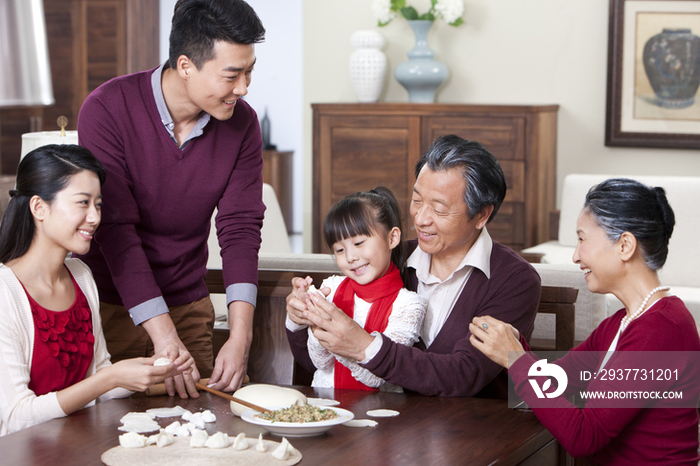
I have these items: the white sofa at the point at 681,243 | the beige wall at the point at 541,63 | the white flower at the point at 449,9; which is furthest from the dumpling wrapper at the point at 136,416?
the beige wall at the point at 541,63

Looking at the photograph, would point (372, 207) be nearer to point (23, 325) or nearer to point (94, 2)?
point (23, 325)

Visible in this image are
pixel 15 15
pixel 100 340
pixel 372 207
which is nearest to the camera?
pixel 15 15

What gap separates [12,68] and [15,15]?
72 millimetres

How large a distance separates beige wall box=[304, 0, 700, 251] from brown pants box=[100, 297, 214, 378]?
12.4ft

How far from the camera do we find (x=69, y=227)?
67.5 inches

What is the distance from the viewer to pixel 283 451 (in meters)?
1.28

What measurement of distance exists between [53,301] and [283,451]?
2.36 feet

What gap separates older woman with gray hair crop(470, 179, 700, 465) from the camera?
145 cm

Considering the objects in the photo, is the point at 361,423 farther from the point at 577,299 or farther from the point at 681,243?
the point at 681,243

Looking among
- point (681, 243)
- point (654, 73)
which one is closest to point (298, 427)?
point (681, 243)

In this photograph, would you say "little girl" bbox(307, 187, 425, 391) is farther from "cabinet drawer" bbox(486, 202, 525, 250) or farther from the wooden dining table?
"cabinet drawer" bbox(486, 202, 525, 250)

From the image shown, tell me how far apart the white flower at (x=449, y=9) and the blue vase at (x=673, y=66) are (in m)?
1.22

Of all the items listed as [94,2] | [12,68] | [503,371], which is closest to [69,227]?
[12,68]

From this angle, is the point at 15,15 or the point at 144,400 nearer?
the point at 15,15
